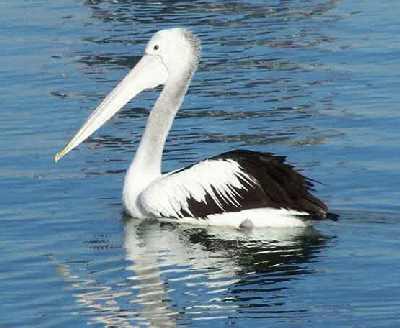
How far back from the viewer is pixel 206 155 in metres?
12.1

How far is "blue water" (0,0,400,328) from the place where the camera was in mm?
8555

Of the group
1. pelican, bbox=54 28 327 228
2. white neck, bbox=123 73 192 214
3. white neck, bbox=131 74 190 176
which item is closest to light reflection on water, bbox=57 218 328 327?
pelican, bbox=54 28 327 228

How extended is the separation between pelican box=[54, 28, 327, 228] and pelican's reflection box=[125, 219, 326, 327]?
4.6 inches

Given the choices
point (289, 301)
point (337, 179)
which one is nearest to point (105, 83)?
point (337, 179)

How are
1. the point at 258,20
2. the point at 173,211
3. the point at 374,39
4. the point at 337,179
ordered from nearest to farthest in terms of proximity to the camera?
the point at 173,211 → the point at 337,179 → the point at 374,39 → the point at 258,20

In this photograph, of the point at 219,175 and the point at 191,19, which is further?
the point at 191,19

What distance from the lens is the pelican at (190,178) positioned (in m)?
10.1

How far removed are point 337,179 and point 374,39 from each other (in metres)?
5.16

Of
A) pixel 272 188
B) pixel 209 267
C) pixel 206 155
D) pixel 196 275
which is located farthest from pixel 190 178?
pixel 206 155

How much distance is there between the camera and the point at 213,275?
9133 millimetres

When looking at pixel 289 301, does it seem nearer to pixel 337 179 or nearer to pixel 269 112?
pixel 337 179

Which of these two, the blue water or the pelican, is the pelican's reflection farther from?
the pelican

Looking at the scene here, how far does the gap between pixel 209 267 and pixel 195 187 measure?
45.8 inches

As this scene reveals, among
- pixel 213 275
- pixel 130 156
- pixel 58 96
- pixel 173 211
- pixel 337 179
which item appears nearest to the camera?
pixel 213 275
